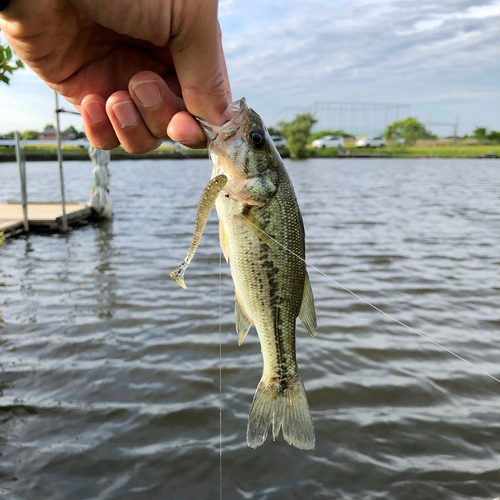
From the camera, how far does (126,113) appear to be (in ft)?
8.45

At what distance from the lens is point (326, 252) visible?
41.8 ft

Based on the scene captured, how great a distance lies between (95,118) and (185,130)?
2.08 feet

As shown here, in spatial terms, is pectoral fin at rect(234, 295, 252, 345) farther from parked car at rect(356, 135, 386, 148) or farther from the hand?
parked car at rect(356, 135, 386, 148)

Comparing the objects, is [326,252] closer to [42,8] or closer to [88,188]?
[42,8]

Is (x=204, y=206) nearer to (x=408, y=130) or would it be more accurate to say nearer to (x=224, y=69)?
(x=224, y=69)

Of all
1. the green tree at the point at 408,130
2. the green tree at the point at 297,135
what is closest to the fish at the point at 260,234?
the green tree at the point at 297,135

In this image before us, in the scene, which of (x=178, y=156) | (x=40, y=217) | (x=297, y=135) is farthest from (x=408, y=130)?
Answer: (x=40, y=217)

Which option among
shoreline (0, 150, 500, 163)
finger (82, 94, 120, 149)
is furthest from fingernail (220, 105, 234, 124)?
shoreline (0, 150, 500, 163)

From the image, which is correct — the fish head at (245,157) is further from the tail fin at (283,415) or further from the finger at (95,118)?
the tail fin at (283,415)

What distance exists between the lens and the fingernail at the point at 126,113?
255cm

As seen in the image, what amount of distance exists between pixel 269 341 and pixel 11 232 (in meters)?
14.5

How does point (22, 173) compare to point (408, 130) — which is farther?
point (408, 130)

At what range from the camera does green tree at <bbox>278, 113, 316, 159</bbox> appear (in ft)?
308

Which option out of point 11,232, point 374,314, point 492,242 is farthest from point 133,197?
point 374,314
